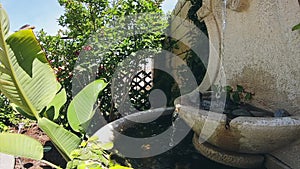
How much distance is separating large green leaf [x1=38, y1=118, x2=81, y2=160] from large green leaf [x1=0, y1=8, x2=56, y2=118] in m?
0.19

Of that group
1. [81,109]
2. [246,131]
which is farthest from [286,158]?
[81,109]

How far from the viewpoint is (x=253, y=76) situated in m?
3.26

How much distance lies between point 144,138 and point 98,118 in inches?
46.2

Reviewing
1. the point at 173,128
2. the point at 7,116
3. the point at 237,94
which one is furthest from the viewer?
the point at 7,116

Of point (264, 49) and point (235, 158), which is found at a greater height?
point (264, 49)

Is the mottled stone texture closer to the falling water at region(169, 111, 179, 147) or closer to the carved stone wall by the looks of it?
the carved stone wall

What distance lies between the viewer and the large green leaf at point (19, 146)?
6.77ft

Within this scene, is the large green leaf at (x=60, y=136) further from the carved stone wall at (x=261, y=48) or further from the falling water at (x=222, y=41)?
the carved stone wall at (x=261, y=48)

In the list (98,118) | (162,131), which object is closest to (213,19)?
(162,131)

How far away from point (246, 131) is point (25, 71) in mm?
1844

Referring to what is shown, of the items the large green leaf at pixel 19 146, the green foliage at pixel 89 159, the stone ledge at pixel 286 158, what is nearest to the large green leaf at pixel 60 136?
the large green leaf at pixel 19 146

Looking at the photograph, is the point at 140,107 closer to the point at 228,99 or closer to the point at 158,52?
the point at 158,52

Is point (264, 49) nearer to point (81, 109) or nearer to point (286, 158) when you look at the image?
point (286, 158)

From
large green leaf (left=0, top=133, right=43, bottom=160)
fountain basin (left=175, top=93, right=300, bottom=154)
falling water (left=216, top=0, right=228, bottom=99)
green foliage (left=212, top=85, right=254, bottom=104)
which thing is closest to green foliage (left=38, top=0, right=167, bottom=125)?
falling water (left=216, top=0, right=228, bottom=99)
